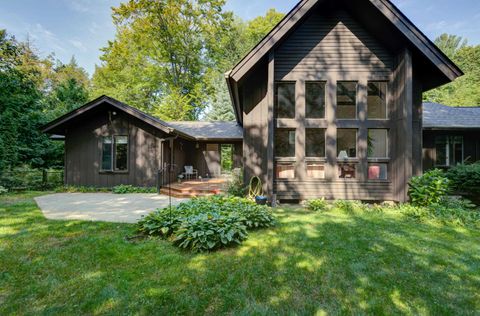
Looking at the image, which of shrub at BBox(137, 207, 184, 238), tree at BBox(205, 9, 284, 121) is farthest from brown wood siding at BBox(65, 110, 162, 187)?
tree at BBox(205, 9, 284, 121)

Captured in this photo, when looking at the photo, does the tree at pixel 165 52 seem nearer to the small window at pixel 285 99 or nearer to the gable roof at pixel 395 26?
the small window at pixel 285 99

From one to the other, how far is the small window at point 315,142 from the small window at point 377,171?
167 centimetres

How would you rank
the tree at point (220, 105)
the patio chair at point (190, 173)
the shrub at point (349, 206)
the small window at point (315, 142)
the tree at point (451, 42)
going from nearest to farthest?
the shrub at point (349, 206) → the small window at point (315, 142) → the patio chair at point (190, 173) → the tree at point (220, 105) → the tree at point (451, 42)

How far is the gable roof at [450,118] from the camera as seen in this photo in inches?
365

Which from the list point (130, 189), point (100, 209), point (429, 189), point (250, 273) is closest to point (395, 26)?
point (429, 189)

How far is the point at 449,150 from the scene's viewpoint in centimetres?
998

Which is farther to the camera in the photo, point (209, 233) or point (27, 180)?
point (27, 180)

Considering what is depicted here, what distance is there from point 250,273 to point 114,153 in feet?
31.1

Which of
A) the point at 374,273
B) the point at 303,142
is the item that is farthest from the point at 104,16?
the point at 374,273

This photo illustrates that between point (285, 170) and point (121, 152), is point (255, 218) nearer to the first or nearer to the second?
point (285, 170)

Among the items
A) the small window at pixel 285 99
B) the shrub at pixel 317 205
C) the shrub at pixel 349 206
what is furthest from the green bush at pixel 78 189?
the shrub at pixel 349 206

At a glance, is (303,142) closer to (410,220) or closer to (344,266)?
(410,220)

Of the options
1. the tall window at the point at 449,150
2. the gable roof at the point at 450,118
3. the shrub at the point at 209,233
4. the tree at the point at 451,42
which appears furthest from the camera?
the tree at the point at 451,42

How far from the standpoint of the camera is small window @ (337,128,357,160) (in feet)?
25.3
